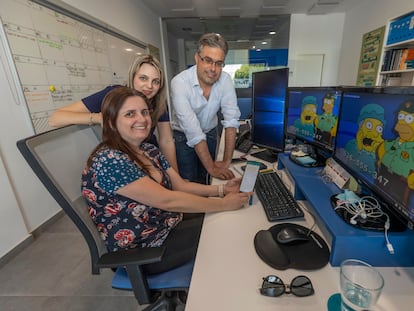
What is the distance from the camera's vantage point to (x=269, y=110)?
4.97 feet

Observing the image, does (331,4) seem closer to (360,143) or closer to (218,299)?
(360,143)

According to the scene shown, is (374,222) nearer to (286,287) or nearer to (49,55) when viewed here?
(286,287)

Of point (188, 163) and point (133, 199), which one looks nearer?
point (133, 199)

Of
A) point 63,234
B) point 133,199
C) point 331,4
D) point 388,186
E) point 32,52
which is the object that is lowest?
point 63,234

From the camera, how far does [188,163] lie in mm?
1804

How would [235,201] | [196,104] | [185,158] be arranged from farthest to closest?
[185,158] → [196,104] → [235,201]

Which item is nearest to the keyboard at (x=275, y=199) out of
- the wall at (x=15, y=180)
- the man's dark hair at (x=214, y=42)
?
the man's dark hair at (x=214, y=42)

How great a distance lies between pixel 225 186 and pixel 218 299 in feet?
2.13

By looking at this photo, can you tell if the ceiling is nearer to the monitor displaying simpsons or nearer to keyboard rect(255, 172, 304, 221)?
the monitor displaying simpsons

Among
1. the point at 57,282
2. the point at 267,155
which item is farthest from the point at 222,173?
the point at 57,282

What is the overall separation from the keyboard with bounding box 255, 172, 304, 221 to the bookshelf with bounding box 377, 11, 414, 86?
3506mm

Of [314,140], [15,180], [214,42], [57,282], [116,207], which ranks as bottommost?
[57,282]

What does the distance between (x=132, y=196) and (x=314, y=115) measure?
102 centimetres

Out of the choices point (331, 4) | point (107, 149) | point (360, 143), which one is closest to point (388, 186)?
point (360, 143)
